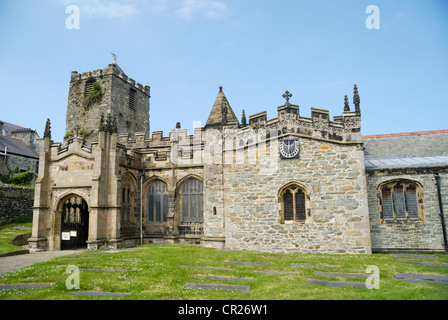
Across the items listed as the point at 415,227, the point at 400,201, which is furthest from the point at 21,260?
the point at 415,227

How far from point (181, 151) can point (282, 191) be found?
8.21 metres

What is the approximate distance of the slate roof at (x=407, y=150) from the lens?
16.6 meters

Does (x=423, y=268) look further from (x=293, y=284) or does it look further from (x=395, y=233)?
(x=293, y=284)

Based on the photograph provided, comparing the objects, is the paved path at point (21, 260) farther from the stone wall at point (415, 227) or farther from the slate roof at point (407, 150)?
the slate roof at point (407, 150)

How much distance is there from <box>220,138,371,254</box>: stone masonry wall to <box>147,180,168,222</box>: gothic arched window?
6023mm

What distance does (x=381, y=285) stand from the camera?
8.86m

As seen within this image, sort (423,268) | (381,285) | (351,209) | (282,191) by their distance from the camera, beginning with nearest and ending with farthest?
1. (381,285)
2. (423,268)
3. (351,209)
4. (282,191)

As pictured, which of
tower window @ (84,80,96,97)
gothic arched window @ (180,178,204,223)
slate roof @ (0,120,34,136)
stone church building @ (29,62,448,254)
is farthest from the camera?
slate roof @ (0,120,34,136)

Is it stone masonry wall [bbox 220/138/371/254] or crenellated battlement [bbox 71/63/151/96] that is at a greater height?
crenellated battlement [bbox 71/63/151/96]

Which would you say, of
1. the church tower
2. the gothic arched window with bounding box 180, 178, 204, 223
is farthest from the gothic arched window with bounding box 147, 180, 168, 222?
the church tower

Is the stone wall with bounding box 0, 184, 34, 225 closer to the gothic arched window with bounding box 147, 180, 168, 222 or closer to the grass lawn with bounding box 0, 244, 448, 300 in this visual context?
the gothic arched window with bounding box 147, 180, 168, 222

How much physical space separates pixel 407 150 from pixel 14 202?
29255 mm

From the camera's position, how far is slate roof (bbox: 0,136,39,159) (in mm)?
31814
